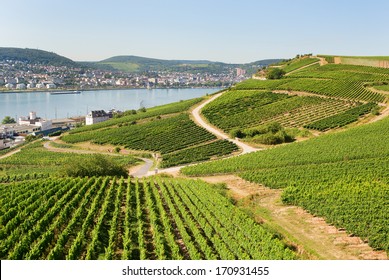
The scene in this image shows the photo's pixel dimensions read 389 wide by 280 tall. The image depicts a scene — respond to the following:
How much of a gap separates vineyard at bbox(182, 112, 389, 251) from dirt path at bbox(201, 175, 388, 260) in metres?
0.73

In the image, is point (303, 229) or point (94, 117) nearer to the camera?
point (303, 229)

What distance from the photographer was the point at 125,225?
26.2m

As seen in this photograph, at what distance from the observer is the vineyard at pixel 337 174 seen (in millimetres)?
26859

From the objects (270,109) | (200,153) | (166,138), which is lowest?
(200,153)

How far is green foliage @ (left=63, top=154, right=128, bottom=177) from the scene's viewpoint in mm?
42281

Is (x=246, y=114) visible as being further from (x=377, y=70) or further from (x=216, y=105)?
(x=377, y=70)

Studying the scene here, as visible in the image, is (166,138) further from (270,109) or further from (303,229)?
(303,229)

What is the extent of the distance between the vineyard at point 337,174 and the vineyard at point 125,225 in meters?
6.62

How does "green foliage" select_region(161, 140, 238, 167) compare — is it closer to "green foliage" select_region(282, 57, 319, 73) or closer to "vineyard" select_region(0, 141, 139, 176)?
"vineyard" select_region(0, 141, 139, 176)

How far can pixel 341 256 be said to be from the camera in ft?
75.0

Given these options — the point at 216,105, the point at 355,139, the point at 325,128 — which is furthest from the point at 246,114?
the point at 355,139

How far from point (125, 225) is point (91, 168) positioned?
19.0m

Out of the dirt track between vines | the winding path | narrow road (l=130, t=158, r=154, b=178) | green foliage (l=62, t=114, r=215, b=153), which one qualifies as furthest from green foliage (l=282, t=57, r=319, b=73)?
the dirt track between vines

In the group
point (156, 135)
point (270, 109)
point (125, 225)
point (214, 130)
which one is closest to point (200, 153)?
point (214, 130)
